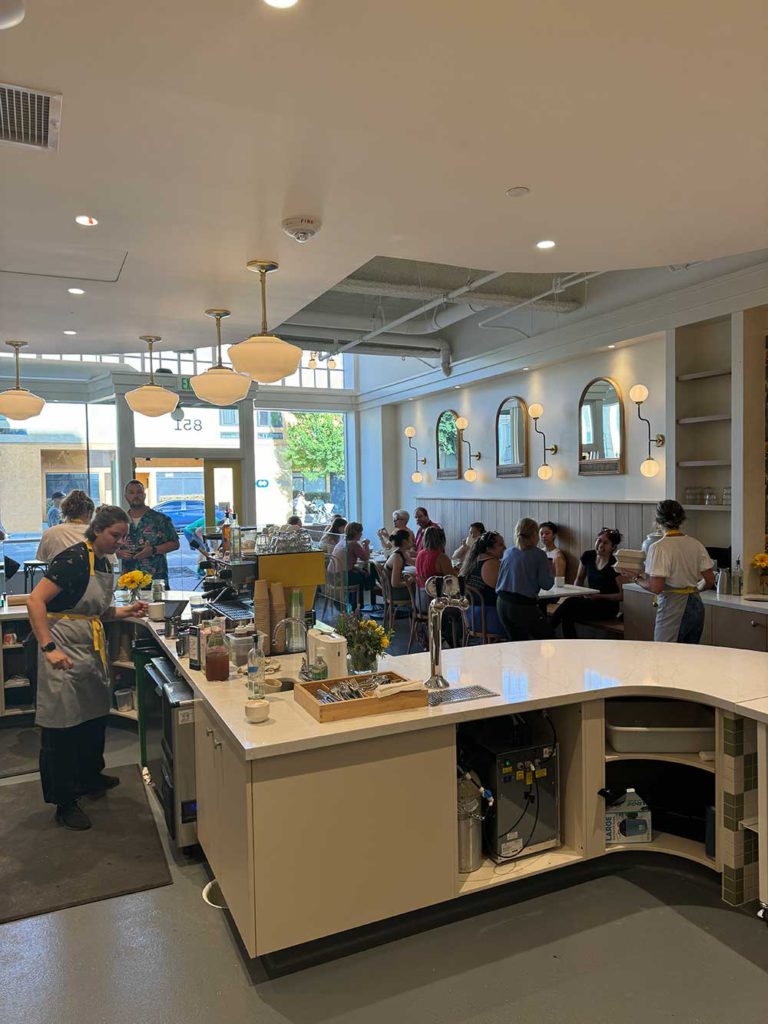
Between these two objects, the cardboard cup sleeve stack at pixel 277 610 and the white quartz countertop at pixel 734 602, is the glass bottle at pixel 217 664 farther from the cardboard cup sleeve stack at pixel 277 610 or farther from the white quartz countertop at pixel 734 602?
the white quartz countertop at pixel 734 602

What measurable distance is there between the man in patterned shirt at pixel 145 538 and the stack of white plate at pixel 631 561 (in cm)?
373

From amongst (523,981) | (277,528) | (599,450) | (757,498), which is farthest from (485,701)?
(599,450)

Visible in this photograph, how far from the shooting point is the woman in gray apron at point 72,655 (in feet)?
11.6

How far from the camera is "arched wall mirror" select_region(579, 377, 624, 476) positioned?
708 cm

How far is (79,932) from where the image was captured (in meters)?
2.70

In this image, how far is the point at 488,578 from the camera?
6.05m

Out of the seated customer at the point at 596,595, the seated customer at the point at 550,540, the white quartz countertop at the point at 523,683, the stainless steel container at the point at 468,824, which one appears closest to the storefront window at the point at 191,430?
the seated customer at the point at 550,540

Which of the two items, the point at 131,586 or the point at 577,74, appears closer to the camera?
the point at 577,74

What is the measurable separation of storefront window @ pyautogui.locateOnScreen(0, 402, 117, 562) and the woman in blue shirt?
5.15 metres

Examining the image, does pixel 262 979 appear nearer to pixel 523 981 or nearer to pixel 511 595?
pixel 523 981

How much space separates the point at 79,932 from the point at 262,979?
80cm

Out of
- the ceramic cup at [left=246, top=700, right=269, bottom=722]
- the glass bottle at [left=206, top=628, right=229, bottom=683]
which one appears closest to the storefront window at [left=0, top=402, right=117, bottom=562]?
the glass bottle at [left=206, top=628, right=229, bottom=683]

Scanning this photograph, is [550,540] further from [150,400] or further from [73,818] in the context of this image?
[73,818]

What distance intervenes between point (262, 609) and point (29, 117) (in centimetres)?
214
